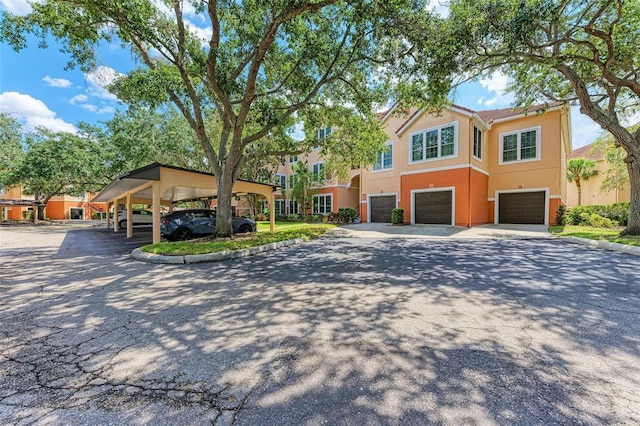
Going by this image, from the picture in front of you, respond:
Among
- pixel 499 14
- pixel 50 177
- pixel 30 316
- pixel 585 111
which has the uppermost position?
pixel 499 14

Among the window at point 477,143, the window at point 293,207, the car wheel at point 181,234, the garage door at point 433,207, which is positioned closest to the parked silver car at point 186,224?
the car wheel at point 181,234

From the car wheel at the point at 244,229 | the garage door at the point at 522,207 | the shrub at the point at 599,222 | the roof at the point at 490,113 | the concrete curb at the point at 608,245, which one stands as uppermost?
the roof at the point at 490,113

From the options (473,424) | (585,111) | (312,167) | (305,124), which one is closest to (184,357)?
(473,424)

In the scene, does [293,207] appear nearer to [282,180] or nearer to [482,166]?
[282,180]

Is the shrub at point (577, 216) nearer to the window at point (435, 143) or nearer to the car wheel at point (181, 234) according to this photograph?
the window at point (435, 143)

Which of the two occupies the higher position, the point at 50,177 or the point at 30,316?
the point at 50,177

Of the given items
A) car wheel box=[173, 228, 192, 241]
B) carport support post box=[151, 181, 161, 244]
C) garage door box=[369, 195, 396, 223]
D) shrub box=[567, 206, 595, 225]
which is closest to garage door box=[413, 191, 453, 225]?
garage door box=[369, 195, 396, 223]

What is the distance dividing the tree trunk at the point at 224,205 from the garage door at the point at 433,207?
1223 centimetres

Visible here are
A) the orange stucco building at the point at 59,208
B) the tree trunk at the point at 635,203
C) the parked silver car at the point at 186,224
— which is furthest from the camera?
the orange stucco building at the point at 59,208

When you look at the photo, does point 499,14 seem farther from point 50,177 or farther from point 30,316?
point 50,177

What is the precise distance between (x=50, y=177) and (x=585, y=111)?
34.7 meters

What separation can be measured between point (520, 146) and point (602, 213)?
751cm

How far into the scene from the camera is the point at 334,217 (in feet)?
75.6

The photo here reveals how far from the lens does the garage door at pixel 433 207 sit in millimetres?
16219
